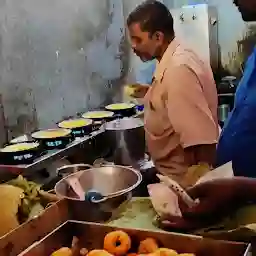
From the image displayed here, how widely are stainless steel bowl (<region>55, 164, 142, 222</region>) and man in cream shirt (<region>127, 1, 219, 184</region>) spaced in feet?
0.75

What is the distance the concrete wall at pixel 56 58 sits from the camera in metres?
2.40

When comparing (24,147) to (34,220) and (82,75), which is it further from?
(82,75)

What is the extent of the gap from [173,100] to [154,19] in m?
0.45

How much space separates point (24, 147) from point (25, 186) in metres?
0.50

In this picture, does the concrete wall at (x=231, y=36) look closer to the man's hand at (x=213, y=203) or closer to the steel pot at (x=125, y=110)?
the steel pot at (x=125, y=110)

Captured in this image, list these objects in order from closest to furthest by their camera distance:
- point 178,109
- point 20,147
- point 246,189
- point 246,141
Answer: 1. point 246,189
2. point 246,141
3. point 178,109
4. point 20,147

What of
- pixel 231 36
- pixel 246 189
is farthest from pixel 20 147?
pixel 231 36

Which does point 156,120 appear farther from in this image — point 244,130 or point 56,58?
point 56,58

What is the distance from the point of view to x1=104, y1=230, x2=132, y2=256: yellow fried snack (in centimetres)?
119

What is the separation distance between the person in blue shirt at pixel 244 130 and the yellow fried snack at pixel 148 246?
1.82 feet

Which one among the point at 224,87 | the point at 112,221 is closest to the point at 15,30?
the point at 112,221

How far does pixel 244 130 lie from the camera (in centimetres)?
162

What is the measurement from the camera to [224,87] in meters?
3.71

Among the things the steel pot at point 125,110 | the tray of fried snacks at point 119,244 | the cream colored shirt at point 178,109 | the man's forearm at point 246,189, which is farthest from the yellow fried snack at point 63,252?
the steel pot at point 125,110
